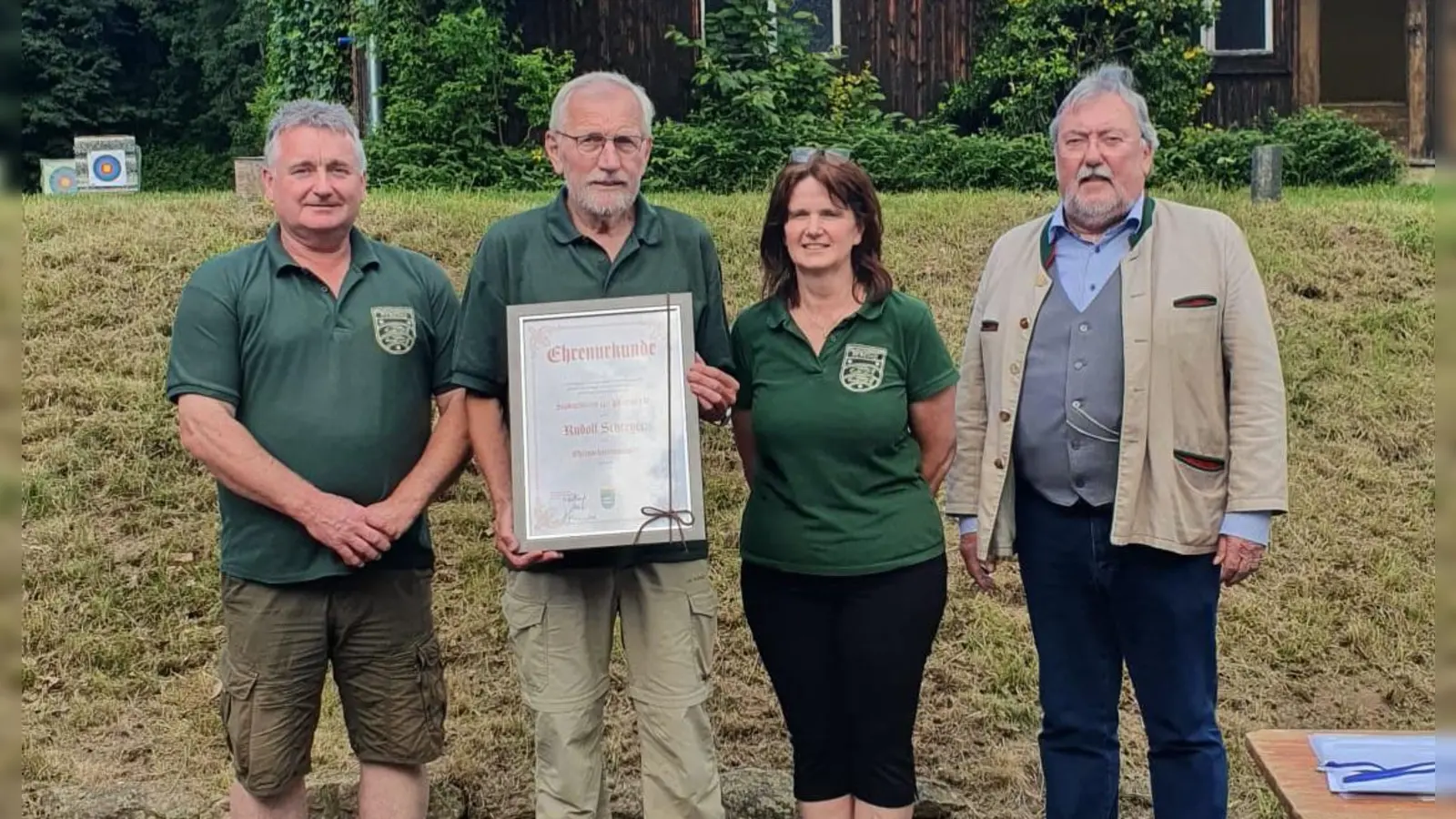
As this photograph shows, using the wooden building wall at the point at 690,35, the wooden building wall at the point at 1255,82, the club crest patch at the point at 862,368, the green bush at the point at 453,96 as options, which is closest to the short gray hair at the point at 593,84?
the club crest patch at the point at 862,368

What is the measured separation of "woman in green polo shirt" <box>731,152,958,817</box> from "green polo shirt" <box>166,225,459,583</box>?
2.89 feet

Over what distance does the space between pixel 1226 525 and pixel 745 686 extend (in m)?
2.60

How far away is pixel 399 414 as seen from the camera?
355cm

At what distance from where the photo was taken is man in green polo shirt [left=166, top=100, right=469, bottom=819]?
3443 mm

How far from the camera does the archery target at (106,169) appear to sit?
16.4 metres

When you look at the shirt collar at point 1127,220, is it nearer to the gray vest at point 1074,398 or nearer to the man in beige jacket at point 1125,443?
the man in beige jacket at point 1125,443

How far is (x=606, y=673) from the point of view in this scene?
3.71 meters

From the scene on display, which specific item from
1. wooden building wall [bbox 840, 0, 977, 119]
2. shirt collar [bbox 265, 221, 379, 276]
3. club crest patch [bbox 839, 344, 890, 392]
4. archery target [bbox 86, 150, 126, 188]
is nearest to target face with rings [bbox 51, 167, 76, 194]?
archery target [bbox 86, 150, 126, 188]

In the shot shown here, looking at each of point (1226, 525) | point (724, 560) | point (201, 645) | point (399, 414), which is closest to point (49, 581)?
point (201, 645)

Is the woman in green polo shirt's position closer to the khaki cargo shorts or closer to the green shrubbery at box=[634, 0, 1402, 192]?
the khaki cargo shorts

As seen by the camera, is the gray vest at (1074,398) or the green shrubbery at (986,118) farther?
the green shrubbery at (986,118)

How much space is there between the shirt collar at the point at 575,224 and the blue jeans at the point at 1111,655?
1.19m

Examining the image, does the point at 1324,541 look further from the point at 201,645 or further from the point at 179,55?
the point at 179,55

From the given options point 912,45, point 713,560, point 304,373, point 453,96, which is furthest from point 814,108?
point 304,373
